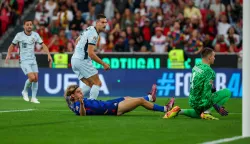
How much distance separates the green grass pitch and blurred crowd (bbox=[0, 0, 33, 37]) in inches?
638

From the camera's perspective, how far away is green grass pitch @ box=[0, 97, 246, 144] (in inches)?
454

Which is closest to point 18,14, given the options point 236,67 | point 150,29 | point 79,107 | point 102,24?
point 150,29

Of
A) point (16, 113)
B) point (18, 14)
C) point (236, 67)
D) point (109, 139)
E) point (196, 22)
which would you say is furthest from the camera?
point (18, 14)

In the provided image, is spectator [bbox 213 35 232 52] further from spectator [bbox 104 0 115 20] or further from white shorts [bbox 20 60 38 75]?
white shorts [bbox 20 60 38 75]

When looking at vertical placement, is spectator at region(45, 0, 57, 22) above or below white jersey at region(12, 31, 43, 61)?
above

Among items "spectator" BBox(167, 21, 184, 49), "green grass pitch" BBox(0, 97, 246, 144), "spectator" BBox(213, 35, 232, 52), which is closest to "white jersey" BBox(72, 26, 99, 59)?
"green grass pitch" BBox(0, 97, 246, 144)

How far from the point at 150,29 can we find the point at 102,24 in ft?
40.9

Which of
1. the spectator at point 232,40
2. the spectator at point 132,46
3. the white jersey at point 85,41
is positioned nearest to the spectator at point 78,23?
the spectator at point 132,46

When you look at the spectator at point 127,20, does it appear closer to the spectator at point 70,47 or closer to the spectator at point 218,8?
the spectator at point 70,47

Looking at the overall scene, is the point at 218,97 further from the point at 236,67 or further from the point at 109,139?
the point at 236,67

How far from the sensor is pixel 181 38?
96.2 ft

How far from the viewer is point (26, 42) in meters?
23.0

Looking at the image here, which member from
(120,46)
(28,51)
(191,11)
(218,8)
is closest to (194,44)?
(191,11)

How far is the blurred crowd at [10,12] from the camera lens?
1292 inches
